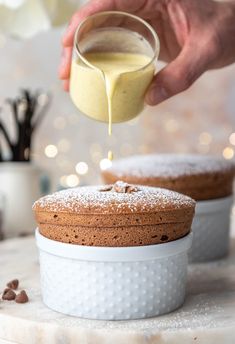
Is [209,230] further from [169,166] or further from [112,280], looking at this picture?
[112,280]

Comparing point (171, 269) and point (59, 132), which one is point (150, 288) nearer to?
point (171, 269)

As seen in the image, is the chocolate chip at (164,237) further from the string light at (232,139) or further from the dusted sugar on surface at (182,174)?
the string light at (232,139)

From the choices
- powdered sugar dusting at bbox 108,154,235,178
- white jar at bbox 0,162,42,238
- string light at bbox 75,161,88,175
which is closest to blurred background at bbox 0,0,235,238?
string light at bbox 75,161,88,175

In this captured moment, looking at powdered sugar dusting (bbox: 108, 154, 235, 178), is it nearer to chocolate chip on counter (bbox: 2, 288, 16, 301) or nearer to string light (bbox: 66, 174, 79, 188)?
chocolate chip on counter (bbox: 2, 288, 16, 301)

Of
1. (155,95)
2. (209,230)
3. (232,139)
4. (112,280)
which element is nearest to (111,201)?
(112,280)

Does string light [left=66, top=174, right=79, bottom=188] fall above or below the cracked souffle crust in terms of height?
below
